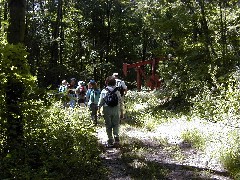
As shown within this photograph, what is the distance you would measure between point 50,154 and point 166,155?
3.03 metres

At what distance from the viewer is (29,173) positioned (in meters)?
6.01

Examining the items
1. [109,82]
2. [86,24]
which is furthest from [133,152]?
[86,24]

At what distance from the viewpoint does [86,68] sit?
35.2 meters

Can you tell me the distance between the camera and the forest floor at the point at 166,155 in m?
7.12

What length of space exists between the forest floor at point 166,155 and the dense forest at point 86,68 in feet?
1.30

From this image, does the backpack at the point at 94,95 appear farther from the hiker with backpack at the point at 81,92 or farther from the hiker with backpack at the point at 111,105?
the hiker with backpack at the point at 111,105

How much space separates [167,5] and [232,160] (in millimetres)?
10420

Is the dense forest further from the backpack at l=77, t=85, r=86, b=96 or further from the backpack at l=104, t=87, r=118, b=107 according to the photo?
the backpack at l=77, t=85, r=86, b=96

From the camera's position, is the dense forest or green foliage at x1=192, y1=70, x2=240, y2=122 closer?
the dense forest

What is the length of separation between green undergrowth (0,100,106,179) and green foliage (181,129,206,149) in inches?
112

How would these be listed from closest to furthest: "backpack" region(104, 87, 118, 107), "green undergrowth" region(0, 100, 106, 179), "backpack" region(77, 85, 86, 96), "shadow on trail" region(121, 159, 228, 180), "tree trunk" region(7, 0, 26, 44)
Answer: "green undergrowth" region(0, 100, 106, 179), "shadow on trail" region(121, 159, 228, 180), "tree trunk" region(7, 0, 26, 44), "backpack" region(104, 87, 118, 107), "backpack" region(77, 85, 86, 96)

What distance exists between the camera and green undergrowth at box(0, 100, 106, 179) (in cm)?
623

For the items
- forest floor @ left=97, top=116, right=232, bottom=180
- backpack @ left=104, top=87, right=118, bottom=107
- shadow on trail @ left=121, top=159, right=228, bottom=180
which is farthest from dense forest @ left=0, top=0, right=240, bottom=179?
backpack @ left=104, top=87, right=118, bottom=107

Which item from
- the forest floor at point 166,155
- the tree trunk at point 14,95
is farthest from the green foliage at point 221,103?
the tree trunk at point 14,95
